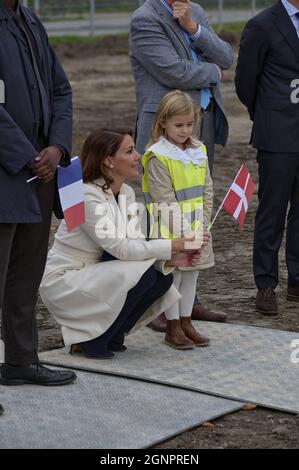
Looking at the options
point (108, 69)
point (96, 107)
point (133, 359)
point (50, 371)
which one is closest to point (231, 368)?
point (133, 359)

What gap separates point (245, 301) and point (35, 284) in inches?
85.2

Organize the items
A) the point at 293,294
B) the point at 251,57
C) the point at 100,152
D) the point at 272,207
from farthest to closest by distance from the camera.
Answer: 1. the point at 293,294
2. the point at 272,207
3. the point at 251,57
4. the point at 100,152

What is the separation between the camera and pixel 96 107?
17.0 metres

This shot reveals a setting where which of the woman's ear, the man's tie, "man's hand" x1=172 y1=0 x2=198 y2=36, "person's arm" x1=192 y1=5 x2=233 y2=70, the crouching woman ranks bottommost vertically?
the crouching woman

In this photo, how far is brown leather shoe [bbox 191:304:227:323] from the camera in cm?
704

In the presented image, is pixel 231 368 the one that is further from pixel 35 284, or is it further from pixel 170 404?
pixel 35 284

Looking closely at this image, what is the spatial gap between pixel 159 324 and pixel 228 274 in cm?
147

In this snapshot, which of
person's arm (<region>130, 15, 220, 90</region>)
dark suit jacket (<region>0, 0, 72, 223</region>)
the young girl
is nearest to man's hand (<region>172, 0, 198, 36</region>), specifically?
person's arm (<region>130, 15, 220, 90</region>)

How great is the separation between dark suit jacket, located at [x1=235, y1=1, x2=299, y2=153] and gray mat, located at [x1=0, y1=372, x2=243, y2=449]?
2.06m

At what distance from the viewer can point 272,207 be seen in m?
7.43

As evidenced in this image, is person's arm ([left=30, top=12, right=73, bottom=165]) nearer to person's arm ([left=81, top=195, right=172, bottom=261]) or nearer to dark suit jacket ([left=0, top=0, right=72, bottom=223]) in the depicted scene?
dark suit jacket ([left=0, top=0, right=72, bottom=223])

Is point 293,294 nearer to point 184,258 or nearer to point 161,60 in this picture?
point 184,258

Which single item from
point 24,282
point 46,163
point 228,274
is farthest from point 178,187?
point 228,274

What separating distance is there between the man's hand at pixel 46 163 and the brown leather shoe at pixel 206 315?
186 cm
